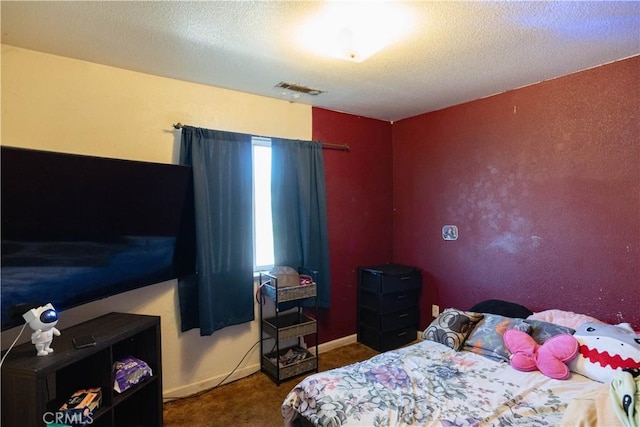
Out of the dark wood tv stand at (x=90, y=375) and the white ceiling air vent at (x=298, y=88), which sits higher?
the white ceiling air vent at (x=298, y=88)

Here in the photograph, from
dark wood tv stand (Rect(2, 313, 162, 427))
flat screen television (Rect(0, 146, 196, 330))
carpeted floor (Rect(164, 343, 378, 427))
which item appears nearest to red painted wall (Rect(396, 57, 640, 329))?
carpeted floor (Rect(164, 343, 378, 427))

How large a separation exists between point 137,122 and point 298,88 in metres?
1.20

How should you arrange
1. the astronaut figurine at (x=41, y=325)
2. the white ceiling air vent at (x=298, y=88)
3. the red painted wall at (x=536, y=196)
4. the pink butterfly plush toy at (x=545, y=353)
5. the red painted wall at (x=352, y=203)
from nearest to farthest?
the astronaut figurine at (x=41, y=325) < the pink butterfly plush toy at (x=545, y=353) < the red painted wall at (x=536, y=196) < the white ceiling air vent at (x=298, y=88) < the red painted wall at (x=352, y=203)

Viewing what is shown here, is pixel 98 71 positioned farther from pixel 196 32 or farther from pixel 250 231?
pixel 250 231

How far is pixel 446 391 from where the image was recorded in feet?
5.70

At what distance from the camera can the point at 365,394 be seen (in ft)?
5.46

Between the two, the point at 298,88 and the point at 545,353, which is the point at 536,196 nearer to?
the point at 545,353

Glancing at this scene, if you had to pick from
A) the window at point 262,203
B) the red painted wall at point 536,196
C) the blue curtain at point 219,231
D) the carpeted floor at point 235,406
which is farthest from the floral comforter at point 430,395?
the window at point 262,203

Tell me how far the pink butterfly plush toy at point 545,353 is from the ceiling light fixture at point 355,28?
75.9 inches

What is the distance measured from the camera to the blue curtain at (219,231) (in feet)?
8.09

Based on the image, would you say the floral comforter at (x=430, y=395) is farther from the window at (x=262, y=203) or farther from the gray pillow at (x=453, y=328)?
the window at (x=262, y=203)

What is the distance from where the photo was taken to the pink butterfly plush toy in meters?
1.87

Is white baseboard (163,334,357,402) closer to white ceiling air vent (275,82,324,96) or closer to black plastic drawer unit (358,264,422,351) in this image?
black plastic drawer unit (358,264,422,351)

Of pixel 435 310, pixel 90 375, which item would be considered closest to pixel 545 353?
pixel 435 310
